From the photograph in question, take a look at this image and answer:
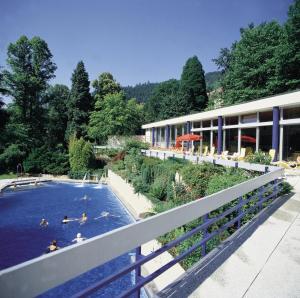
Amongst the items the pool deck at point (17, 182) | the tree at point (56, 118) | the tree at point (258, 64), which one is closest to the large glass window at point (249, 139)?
the tree at point (258, 64)

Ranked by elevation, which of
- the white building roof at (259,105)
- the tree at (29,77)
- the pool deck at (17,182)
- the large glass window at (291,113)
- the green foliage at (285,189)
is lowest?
the pool deck at (17,182)

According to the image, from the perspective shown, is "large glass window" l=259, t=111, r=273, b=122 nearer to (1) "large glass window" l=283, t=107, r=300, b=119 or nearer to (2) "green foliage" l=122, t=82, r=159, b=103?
(1) "large glass window" l=283, t=107, r=300, b=119

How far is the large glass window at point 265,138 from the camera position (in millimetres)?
17633

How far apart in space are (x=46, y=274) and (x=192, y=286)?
237cm

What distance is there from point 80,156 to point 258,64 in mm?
24345

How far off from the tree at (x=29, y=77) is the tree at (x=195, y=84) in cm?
2537

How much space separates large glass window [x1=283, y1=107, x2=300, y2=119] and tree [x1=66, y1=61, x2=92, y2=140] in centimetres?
3245

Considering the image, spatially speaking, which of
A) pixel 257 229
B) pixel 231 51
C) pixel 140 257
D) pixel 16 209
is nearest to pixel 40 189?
Result: pixel 16 209

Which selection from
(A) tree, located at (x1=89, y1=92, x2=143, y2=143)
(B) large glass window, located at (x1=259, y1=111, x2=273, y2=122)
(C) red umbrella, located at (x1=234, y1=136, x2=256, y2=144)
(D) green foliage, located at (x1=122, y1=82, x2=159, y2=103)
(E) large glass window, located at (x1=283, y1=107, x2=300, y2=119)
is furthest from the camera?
(D) green foliage, located at (x1=122, y1=82, x2=159, y2=103)

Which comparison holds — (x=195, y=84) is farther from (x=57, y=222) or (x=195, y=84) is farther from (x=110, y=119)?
(x=57, y=222)

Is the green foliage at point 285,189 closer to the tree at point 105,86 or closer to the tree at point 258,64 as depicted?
the tree at point 258,64

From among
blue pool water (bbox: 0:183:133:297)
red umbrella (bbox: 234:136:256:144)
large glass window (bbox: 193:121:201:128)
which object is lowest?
blue pool water (bbox: 0:183:133:297)

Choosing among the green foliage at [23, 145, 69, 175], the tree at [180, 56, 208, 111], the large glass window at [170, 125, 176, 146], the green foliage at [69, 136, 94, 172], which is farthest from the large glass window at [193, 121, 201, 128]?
the tree at [180, 56, 208, 111]

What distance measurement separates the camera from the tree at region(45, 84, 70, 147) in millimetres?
42250
